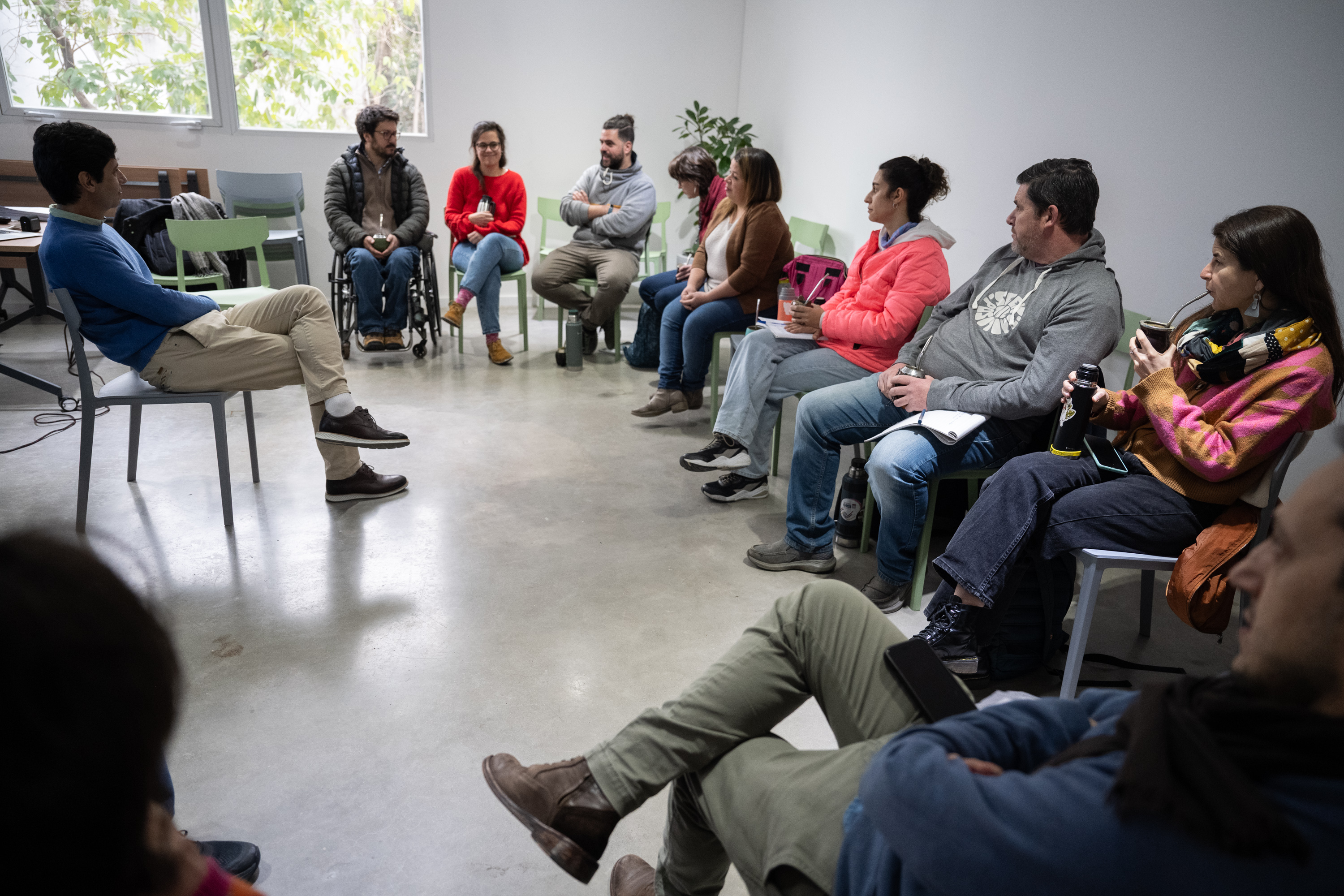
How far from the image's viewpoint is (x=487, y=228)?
4.81m

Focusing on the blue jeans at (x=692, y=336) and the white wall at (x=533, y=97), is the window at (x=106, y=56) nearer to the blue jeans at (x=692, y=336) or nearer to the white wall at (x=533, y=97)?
the white wall at (x=533, y=97)

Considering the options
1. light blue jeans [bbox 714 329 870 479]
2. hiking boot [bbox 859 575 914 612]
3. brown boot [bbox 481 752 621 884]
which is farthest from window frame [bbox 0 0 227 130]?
brown boot [bbox 481 752 621 884]

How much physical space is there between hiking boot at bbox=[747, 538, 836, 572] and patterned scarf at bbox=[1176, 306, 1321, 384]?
115 cm

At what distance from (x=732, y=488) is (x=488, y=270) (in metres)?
2.37

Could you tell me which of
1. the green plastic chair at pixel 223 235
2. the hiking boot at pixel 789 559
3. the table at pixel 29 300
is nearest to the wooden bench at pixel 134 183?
the table at pixel 29 300

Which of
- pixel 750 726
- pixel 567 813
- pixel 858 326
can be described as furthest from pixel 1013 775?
pixel 858 326

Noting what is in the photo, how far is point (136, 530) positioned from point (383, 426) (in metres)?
1.16

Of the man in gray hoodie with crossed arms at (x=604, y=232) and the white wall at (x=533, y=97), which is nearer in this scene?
the man in gray hoodie with crossed arms at (x=604, y=232)

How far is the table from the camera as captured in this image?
146 inches

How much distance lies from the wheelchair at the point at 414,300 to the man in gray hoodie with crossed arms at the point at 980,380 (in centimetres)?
289

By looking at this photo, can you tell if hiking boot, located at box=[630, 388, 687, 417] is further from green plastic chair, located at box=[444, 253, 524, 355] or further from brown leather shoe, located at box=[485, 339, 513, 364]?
green plastic chair, located at box=[444, 253, 524, 355]

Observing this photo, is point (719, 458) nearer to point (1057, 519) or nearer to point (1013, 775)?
point (1057, 519)

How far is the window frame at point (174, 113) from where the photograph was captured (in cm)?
514

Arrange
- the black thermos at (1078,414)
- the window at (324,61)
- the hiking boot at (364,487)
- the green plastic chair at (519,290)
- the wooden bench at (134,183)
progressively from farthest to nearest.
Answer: the window at (324,61), the wooden bench at (134,183), the green plastic chair at (519,290), the hiking boot at (364,487), the black thermos at (1078,414)
